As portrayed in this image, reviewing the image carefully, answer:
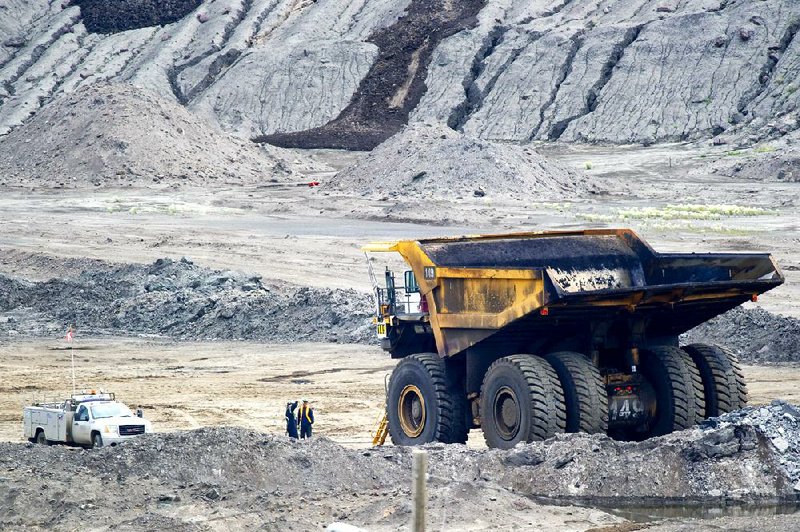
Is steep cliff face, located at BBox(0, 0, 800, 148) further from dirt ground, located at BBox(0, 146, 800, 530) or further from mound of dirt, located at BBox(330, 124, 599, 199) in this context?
mound of dirt, located at BBox(330, 124, 599, 199)

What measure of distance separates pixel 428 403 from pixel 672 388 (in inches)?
123

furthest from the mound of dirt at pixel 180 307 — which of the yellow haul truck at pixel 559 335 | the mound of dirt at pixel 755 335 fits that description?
the yellow haul truck at pixel 559 335

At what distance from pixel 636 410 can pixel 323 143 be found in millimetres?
82126

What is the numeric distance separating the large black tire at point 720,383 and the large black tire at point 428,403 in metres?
3.07

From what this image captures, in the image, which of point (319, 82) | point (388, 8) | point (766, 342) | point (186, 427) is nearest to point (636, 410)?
point (186, 427)

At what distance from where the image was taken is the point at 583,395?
15344mm

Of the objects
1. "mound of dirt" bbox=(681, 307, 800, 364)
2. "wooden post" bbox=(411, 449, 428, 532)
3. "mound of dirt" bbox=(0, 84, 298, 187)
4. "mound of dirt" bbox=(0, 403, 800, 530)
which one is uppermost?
"mound of dirt" bbox=(0, 84, 298, 187)

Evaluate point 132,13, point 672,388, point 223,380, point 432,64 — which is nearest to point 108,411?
point 223,380

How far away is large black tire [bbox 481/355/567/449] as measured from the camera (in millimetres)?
15219

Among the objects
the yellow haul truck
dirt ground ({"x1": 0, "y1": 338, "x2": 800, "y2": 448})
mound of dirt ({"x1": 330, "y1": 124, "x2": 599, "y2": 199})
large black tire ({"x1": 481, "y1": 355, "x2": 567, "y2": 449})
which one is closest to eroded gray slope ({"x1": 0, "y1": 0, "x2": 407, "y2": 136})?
mound of dirt ({"x1": 330, "y1": 124, "x2": 599, "y2": 199})

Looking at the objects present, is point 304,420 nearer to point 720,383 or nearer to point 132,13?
point 720,383

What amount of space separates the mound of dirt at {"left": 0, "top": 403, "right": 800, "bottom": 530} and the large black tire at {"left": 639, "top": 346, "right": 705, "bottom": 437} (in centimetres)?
79

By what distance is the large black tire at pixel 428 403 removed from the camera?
16.7 meters

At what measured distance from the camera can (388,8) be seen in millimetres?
120188
